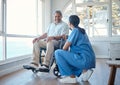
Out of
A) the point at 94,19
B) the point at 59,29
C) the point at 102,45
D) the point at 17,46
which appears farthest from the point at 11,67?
the point at 94,19

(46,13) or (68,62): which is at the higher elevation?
(46,13)

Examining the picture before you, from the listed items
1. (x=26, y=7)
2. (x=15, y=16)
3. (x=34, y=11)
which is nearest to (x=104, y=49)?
(x=34, y=11)

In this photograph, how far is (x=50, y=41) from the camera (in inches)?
144

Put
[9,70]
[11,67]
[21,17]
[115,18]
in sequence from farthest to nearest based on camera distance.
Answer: [115,18] → [21,17] → [11,67] → [9,70]

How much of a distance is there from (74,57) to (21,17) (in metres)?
2.58

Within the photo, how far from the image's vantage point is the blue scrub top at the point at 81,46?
126 inches

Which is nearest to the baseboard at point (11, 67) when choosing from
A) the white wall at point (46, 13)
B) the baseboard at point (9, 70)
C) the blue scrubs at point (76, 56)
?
A: the baseboard at point (9, 70)

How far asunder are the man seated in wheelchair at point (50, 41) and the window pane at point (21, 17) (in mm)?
892

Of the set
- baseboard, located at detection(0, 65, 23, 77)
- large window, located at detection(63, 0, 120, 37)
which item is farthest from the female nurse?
large window, located at detection(63, 0, 120, 37)

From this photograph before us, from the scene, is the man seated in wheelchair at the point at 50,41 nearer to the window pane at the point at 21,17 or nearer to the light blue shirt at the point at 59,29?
the light blue shirt at the point at 59,29

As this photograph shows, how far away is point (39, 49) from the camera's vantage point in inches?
152

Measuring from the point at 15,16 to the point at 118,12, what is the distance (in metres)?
4.47

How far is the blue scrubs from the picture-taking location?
3.18 meters

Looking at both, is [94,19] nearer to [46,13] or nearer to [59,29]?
[46,13]
